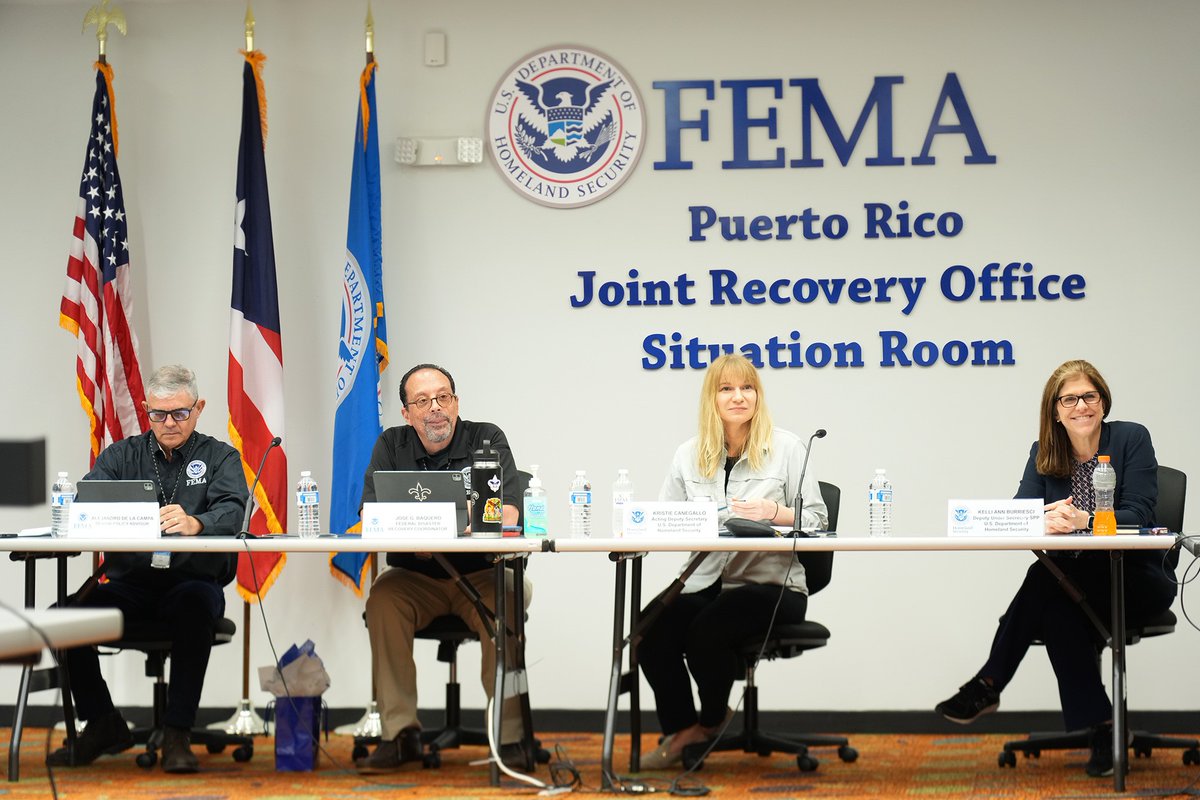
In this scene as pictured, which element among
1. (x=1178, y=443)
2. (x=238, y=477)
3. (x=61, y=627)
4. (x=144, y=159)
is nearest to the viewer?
(x=61, y=627)

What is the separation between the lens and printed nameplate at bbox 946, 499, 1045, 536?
379 centimetres

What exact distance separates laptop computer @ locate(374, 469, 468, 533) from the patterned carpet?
0.82 m

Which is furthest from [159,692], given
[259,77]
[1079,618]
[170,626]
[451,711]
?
[1079,618]

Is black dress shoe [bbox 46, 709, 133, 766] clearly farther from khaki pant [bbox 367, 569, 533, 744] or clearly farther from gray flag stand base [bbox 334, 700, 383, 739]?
A: khaki pant [bbox 367, 569, 533, 744]

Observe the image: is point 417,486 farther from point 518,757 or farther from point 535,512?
point 518,757

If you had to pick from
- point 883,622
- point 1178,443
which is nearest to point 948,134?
point 1178,443

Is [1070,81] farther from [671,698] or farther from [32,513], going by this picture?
[32,513]

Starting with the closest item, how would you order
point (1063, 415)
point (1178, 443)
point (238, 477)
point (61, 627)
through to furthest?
point (61, 627) < point (1063, 415) < point (238, 477) < point (1178, 443)

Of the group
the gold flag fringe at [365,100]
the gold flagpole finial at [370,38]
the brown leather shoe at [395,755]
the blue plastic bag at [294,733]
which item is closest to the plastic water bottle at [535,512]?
the brown leather shoe at [395,755]

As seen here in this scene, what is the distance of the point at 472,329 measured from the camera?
5.45 metres

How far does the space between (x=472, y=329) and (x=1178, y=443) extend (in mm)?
2698

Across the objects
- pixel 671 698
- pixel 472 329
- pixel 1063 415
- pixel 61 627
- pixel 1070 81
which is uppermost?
pixel 1070 81

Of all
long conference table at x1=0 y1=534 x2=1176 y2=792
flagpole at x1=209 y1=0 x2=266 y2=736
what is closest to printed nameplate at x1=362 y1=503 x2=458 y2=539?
long conference table at x1=0 y1=534 x2=1176 y2=792

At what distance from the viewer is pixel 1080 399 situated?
4.12 metres
